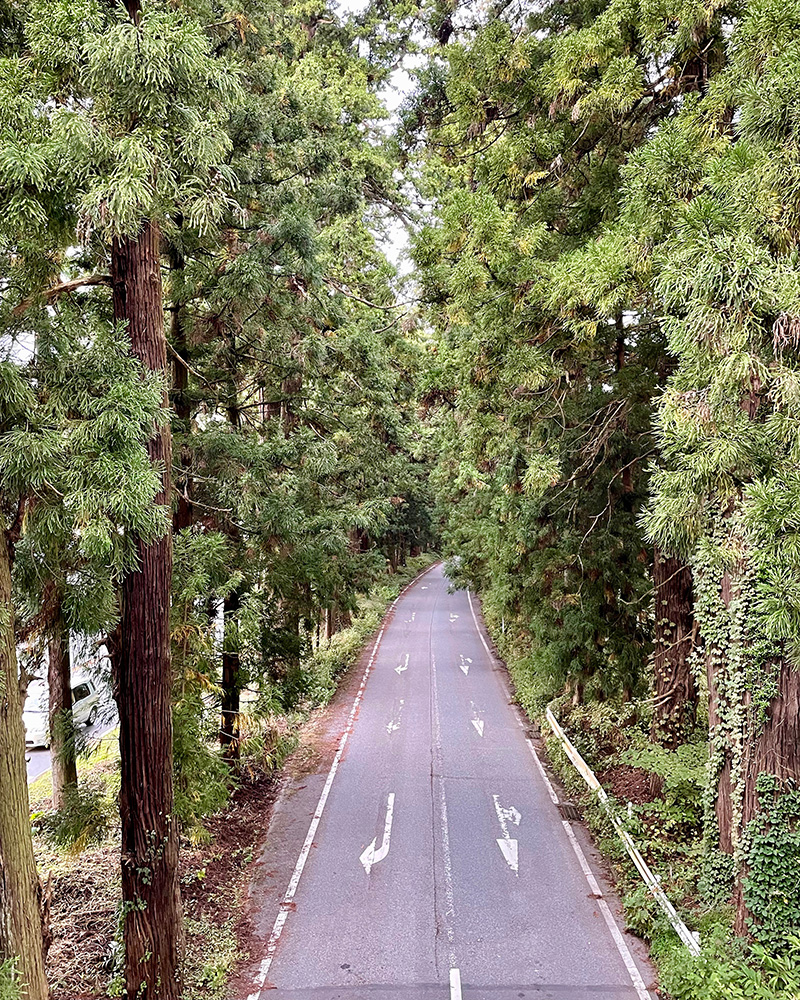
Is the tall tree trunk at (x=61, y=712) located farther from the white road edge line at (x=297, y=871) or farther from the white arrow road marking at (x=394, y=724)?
the white arrow road marking at (x=394, y=724)

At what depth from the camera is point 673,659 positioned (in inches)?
388

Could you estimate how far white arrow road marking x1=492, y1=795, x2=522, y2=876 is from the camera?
974 cm

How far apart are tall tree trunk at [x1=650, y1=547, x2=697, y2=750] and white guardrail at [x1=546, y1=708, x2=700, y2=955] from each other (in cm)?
142

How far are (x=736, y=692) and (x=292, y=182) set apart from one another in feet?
28.9

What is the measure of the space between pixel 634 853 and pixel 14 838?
763cm

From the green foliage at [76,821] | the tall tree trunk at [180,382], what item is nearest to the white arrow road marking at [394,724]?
the tall tree trunk at [180,382]

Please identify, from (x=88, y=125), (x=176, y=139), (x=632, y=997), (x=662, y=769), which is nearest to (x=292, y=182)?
(x=176, y=139)

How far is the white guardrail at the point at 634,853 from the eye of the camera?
6.96m

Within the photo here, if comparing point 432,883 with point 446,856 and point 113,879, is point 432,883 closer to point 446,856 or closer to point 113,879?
point 446,856

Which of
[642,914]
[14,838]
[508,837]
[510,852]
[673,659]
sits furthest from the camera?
[508,837]

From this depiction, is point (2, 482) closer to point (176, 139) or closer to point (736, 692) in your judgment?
point (176, 139)

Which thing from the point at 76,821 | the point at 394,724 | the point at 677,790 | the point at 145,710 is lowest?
the point at 394,724

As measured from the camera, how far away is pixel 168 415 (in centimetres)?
573

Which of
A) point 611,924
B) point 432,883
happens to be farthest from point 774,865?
point 432,883
